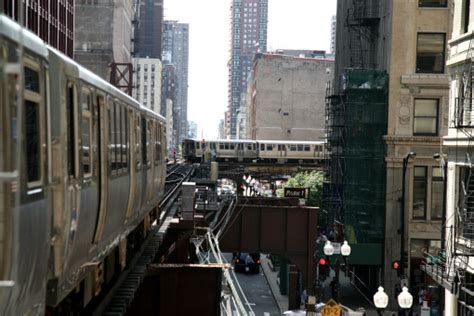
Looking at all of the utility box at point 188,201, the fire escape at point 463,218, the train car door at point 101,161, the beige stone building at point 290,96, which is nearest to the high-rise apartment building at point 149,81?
the beige stone building at point 290,96

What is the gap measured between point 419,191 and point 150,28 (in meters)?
160

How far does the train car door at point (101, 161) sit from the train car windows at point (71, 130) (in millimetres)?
1565

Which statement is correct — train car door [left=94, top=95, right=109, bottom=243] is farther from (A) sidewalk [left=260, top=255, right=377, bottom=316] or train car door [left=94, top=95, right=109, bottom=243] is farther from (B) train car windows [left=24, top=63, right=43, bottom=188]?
(A) sidewalk [left=260, top=255, right=377, bottom=316]

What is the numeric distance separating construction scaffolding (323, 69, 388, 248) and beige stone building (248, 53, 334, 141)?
2860 inches

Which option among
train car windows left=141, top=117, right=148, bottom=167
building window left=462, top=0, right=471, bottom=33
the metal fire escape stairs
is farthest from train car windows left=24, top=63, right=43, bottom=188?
the metal fire escape stairs

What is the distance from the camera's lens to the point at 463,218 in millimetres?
22328

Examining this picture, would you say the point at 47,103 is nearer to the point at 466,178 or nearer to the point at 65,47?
the point at 466,178

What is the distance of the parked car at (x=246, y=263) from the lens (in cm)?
5434

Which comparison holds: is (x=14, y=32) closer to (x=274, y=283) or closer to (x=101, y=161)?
(x=101, y=161)

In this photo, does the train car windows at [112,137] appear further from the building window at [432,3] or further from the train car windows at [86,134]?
the building window at [432,3]

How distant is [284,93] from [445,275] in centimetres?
9325

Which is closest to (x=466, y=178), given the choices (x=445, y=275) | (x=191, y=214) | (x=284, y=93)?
(x=445, y=275)

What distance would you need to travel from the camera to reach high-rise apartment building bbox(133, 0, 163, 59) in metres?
189

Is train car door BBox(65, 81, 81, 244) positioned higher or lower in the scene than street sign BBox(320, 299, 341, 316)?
higher
